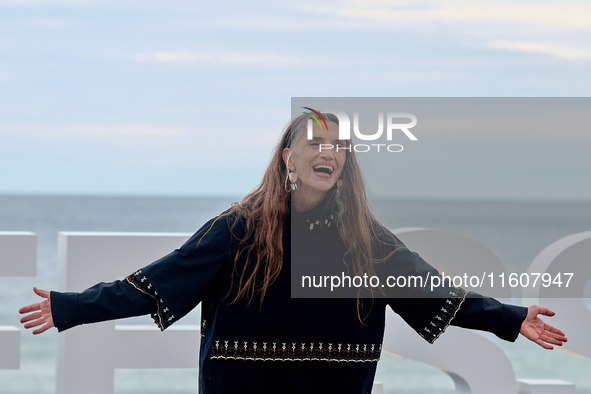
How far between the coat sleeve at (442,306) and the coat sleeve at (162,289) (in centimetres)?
59

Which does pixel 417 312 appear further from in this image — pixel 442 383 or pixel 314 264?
pixel 442 383

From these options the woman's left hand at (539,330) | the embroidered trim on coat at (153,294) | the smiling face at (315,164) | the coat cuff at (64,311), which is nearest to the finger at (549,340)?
the woman's left hand at (539,330)

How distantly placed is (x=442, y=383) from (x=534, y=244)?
22984 millimetres

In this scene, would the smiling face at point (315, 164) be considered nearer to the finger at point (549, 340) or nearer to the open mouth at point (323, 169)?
the open mouth at point (323, 169)

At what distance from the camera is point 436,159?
12.1 ft

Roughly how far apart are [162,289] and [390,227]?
4.79 meters

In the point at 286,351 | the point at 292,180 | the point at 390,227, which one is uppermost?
the point at 390,227

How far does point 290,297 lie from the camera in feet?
7.70

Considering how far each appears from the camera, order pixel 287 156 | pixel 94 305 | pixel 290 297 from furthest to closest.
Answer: pixel 287 156
pixel 290 297
pixel 94 305

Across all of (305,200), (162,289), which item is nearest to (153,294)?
(162,289)

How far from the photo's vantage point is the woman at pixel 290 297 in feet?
7.56

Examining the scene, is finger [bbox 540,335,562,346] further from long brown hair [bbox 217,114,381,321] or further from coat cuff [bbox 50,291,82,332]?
coat cuff [bbox 50,291,82,332]

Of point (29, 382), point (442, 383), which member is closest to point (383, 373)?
point (442, 383)

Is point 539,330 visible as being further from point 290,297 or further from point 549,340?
point 290,297
